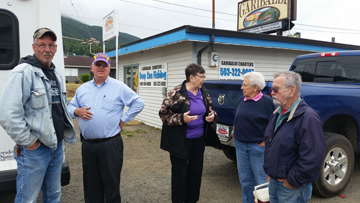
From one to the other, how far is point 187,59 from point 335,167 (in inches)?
195

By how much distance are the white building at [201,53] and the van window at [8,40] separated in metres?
4.64

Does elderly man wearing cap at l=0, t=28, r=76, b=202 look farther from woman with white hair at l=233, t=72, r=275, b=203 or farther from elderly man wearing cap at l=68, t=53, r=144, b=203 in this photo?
woman with white hair at l=233, t=72, r=275, b=203

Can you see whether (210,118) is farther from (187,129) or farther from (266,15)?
(266,15)

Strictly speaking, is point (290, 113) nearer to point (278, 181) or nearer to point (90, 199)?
point (278, 181)

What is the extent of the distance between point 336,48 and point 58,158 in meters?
10.8

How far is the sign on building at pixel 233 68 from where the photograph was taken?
8000 millimetres

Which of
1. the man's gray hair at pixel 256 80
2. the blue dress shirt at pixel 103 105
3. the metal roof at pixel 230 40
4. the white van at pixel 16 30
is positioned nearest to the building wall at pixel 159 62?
the metal roof at pixel 230 40

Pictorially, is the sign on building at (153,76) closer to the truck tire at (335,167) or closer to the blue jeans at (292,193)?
the truck tire at (335,167)

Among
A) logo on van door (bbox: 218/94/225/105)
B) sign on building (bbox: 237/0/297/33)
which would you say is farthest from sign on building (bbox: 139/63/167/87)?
sign on building (bbox: 237/0/297/33)

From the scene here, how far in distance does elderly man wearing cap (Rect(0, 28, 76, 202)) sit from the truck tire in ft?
10.9

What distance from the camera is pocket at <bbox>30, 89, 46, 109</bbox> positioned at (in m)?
2.19

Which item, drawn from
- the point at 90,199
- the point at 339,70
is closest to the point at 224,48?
the point at 339,70

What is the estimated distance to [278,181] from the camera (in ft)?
6.77

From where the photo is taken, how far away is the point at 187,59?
25.1 feet
